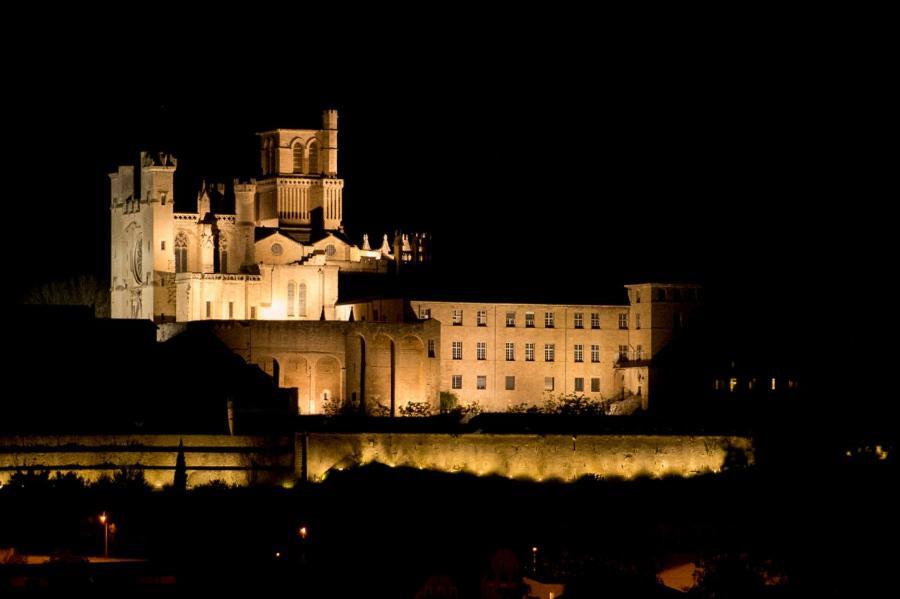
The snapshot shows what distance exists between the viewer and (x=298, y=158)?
323 ft

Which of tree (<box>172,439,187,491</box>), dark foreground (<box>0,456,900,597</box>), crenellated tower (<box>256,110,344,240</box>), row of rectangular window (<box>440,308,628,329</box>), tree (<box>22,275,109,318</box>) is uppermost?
crenellated tower (<box>256,110,344,240</box>)

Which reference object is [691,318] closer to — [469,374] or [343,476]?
[469,374]

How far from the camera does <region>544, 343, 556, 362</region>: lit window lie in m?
90.5

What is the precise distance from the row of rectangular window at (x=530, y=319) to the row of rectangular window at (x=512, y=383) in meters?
1.91

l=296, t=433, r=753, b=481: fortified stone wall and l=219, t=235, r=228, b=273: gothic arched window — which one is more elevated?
l=219, t=235, r=228, b=273: gothic arched window

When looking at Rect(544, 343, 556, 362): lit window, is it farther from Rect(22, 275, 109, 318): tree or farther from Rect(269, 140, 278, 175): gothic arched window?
Rect(22, 275, 109, 318): tree

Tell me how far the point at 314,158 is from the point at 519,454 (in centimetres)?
2586

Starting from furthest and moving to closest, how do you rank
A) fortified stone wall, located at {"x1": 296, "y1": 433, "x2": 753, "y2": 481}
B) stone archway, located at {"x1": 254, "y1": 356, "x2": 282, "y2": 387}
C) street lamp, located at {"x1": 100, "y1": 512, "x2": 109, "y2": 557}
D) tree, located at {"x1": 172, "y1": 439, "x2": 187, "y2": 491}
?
stone archway, located at {"x1": 254, "y1": 356, "x2": 282, "y2": 387} < fortified stone wall, located at {"x1": 296, "y1": 433, "x2": 753, "y2": 481} < tree, located at {"x1": 172, "y1": 439, "x2": 187, "y2": 491} < street lamp, located at {"x1": 100, "y1": 512, "x2": 109, "y2": 557}

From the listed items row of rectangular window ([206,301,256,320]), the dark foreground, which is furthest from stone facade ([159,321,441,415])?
the dark foreground

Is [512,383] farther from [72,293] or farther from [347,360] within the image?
[72,293]

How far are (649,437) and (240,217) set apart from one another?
22.0 metres

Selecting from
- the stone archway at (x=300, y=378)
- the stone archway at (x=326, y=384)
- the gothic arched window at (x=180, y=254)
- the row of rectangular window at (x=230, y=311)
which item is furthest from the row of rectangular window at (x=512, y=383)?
the gothic arched window at (x=180, y=254)

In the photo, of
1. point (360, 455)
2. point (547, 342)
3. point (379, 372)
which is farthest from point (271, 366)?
point (360, 455)

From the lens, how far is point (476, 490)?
74.3 metres
